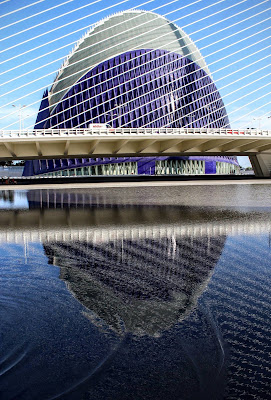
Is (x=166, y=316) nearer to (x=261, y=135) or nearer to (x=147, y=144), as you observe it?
(x=147, y=144)

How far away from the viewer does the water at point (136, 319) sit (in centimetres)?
312

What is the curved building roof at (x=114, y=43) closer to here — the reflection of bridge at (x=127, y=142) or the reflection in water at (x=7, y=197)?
the reflection of bridge at (x=127, y=142)

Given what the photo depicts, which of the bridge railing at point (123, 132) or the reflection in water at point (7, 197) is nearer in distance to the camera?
the reflection in water at point (7, 197)

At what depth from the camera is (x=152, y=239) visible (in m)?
9.63

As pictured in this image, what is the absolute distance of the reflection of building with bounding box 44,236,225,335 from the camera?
4.59 meters

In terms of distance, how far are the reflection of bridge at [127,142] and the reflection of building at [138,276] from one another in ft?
107

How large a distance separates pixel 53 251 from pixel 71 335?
4.58 metres

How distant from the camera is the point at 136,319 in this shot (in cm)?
443

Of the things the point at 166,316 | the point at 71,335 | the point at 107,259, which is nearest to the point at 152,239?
the point at 107,259

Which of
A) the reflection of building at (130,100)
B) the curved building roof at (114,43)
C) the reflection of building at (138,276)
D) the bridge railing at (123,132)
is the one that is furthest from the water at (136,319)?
the curved building roof at (114,43)

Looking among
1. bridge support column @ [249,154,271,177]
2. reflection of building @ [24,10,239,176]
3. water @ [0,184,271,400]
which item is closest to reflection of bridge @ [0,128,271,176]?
bridge support column @ [249,154,271,177]

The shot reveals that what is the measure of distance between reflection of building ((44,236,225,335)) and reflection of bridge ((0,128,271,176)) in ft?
107

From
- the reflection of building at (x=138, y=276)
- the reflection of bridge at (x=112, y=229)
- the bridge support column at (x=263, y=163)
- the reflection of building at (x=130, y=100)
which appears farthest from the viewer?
the reflection of building at (x=130, y=100)

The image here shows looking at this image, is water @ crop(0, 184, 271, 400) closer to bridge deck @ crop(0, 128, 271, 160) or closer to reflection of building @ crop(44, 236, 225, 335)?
reflection of building @ crop(44, 236, 225, 335)
